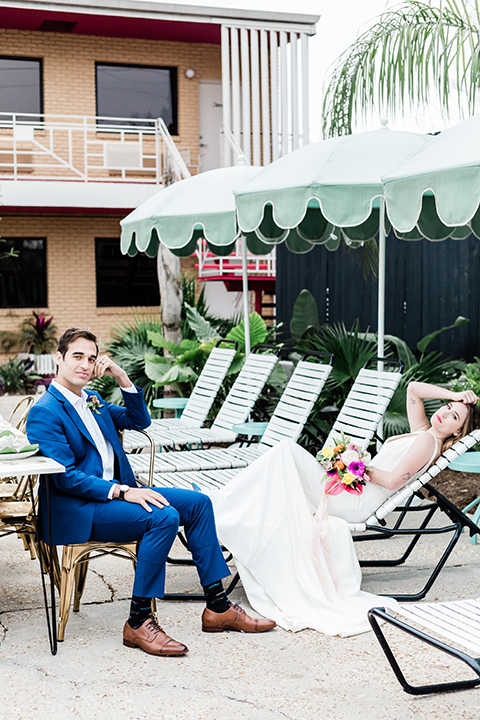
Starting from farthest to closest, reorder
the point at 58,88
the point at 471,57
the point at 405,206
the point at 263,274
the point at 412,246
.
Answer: the point at 58,88 < the point at 263,274 < the point at 412,246 < the point at 471,57 < the point at 405,206

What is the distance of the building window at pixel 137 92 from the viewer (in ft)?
61.5

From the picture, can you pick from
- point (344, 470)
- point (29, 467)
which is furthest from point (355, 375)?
point (29, 467)

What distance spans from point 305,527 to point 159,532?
931 millimetres

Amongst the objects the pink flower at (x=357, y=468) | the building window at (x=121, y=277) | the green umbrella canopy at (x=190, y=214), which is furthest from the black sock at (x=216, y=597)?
the building window at (x=121, y=277)

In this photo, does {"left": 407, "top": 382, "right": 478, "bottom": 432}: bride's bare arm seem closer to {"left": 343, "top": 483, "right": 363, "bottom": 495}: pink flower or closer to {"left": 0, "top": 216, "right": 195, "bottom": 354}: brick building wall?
{"left": 343, "top": 483, "right": 363, "bottom": 495}: pink flower

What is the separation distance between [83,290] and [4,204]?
3.03 m

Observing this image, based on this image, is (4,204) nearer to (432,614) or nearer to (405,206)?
(405,206)

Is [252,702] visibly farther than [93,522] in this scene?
No

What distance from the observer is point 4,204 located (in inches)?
629

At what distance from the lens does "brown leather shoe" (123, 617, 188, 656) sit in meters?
3.97

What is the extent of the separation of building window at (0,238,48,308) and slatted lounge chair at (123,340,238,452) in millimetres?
10236

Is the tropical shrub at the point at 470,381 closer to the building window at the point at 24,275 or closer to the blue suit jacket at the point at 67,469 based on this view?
the blue suit jacket at the point at 67,469

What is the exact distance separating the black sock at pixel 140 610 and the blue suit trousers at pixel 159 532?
0.05 metres

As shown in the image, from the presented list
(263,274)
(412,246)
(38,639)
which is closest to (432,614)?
(38,639)
